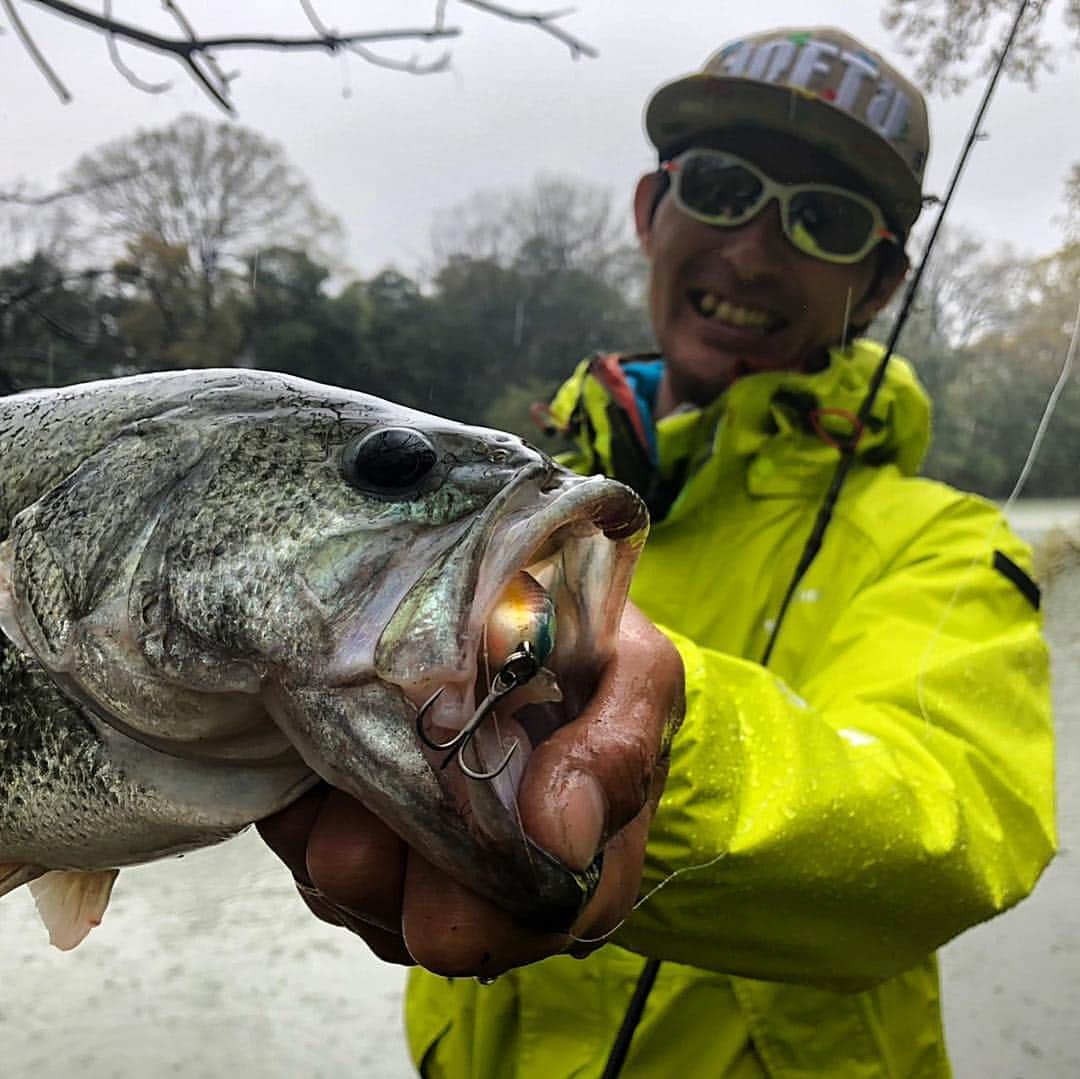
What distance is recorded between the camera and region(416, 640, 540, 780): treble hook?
430 millimetres

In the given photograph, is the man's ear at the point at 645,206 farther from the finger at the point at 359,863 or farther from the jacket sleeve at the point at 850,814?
the finger at the point at 359,863

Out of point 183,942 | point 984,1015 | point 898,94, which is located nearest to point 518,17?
point 898,94

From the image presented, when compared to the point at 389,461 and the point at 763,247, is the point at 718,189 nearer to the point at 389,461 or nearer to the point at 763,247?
the point at 763,247

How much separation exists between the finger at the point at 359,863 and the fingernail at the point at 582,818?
108mm

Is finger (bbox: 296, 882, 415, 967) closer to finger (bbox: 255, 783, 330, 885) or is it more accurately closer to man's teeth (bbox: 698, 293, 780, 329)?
finger (bbox: 255, 783, 330, 885)

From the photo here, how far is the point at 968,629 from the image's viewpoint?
1.00m

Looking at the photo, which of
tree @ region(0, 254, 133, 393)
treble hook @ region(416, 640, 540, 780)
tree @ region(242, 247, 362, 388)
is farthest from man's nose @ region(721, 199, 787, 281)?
treble hook @ region(416, 640, 540, 780)

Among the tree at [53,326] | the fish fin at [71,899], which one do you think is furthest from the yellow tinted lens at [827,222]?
the fish fin at [71,899]

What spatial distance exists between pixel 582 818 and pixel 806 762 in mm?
379

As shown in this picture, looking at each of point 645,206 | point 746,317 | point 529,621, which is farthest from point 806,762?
point 645,206

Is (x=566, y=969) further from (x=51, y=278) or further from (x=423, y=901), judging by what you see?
(x=51, y=278)

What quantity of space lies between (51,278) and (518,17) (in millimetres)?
704

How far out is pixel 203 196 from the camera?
0.99m

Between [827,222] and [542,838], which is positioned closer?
[542,838]
